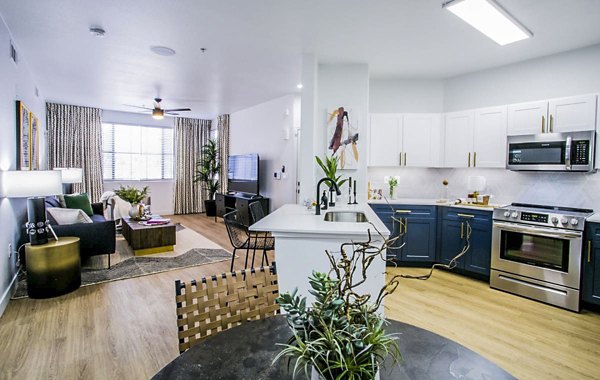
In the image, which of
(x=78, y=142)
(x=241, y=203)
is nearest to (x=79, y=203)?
(x=241, y=203)

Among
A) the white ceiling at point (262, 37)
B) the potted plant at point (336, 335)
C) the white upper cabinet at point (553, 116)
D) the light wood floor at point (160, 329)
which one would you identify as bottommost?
the light wood floor at point (160, 329)

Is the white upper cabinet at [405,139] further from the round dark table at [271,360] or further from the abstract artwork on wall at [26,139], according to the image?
the abstract artwork on wall at [26,139]

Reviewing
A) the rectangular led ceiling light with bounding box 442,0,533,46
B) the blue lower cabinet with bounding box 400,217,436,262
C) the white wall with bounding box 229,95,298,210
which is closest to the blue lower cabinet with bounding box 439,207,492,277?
the blue lower cabinet with bounding box 400,217,436,262

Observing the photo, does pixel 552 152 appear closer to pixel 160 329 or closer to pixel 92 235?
pixel 160 329

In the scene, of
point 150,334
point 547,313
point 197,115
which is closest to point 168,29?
point 150,334

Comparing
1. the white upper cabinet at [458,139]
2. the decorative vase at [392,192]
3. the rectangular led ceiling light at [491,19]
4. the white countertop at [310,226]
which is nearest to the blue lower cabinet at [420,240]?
the decorative vase at [392,192]

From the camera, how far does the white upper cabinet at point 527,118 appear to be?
375 centimetres

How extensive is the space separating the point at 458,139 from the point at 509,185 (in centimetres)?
86

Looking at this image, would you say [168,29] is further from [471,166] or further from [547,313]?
[547,313]

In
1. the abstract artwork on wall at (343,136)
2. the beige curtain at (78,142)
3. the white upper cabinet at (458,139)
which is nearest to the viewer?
the abstract artwork on wall at (343,136)

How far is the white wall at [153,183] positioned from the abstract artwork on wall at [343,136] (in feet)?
20.0

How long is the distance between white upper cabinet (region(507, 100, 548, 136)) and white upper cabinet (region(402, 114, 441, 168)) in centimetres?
94

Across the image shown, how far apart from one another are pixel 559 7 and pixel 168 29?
11.4 feet

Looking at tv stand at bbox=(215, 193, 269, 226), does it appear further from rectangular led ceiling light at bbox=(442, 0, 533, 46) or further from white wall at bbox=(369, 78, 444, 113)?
rectangular led ceiling light at bbox=(442, 0, 533, 46)
